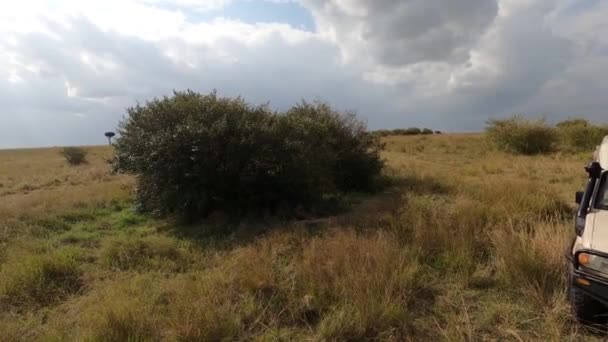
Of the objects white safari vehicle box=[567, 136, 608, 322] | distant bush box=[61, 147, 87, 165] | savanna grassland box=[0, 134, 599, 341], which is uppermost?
distant bush box=[61, 147, 87, 165]

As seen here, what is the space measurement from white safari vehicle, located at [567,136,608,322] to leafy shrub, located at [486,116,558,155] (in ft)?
79.2

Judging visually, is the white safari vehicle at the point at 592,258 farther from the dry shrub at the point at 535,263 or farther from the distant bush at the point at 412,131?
the distant bush at the point at 412,131

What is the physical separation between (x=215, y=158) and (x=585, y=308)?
23.9 feet

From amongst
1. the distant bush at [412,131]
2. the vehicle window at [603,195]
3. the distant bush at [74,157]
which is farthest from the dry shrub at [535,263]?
the distant bush at [412,131]

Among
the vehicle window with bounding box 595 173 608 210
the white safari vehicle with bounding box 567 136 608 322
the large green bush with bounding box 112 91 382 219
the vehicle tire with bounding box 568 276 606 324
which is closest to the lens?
the white safari vehicle with bounding box 567 136 608 322

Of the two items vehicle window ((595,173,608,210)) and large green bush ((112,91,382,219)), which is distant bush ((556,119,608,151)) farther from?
vehicle window ((595,173,608,210))

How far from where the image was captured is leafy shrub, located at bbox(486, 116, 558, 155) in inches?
1019

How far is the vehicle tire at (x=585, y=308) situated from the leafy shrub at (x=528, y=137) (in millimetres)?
25153

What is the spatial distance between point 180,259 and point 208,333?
2882 mm

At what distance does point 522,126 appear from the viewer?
85.8 ft

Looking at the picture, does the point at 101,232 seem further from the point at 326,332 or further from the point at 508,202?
the point at 508,202

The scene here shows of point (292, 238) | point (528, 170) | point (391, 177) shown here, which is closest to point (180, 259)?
point (292, 238)

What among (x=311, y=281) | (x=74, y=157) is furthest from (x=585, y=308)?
(x=74, y=157)

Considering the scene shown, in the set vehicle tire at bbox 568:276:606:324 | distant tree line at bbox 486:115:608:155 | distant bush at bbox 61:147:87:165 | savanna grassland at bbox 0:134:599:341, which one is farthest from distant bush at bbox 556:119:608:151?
distant bush at bbox 61:147:87:165
